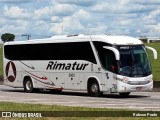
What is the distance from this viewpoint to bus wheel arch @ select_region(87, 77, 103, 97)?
28.2 metres

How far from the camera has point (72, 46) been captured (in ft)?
97.3

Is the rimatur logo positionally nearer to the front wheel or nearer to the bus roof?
the front wheel

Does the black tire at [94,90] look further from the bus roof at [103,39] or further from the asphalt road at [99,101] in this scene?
the bus roof at [103,39]

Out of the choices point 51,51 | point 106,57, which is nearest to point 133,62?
point 106,57

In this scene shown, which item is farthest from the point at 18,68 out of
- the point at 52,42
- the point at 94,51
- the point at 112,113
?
the point at 112,113

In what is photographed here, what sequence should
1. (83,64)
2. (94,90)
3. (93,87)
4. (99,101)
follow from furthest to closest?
1. (83,64)
2. (93,87)
3. (94,90)
4. (99,101)

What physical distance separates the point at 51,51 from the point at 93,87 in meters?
4.10

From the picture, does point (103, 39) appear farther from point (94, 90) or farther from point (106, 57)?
A: point (94, 90)

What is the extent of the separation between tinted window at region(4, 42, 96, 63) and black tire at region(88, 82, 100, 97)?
1219mm

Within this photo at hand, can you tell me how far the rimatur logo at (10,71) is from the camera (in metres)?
34.6

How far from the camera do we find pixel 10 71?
34.9 metres

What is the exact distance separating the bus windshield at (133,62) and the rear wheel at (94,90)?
6.28ft

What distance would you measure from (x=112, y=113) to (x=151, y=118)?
1.65 metres

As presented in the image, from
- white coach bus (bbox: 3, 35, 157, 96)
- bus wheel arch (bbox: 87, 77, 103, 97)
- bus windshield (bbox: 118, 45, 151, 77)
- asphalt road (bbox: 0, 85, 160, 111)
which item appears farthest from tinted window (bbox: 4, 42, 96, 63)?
asphalt road (bbox: 0, 85, 160, 111)
